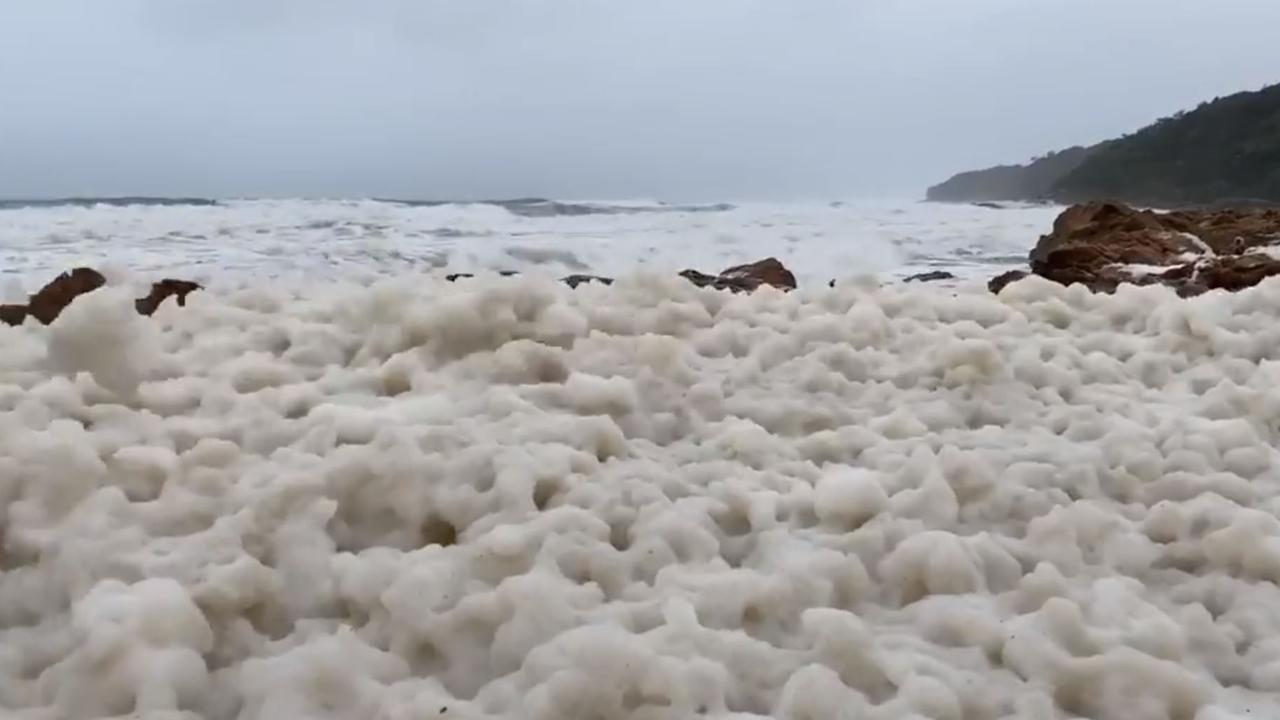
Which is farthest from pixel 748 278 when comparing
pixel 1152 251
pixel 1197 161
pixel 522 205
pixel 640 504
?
pixel 1197 161

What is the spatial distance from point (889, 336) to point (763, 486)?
113 centimetres

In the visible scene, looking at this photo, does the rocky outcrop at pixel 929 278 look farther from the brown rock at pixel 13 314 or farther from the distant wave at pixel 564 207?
the distant wave at pixel 564 207

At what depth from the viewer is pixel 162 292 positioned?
402 cm

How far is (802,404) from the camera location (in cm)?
302

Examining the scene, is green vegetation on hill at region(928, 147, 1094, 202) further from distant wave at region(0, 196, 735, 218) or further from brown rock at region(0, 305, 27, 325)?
brown rock at region(0, 305, 27, 325)

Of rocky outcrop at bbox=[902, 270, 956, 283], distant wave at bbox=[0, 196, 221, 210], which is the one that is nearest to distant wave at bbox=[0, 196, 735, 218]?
distant wave at bbox=[0, 196, 221, 210]

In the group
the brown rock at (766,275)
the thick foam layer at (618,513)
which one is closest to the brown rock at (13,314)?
the thick foam layer at (618,513)

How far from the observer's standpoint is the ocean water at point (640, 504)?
186cm

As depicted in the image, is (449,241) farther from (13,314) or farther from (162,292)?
(13,314)

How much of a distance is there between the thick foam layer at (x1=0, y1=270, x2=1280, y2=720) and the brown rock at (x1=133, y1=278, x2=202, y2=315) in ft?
1.85

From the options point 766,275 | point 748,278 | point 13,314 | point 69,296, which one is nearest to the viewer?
point 13,314

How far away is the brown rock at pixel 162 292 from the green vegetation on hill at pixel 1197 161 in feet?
106

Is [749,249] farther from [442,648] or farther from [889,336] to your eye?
[442,648]

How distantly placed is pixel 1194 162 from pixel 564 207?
2169 cm
